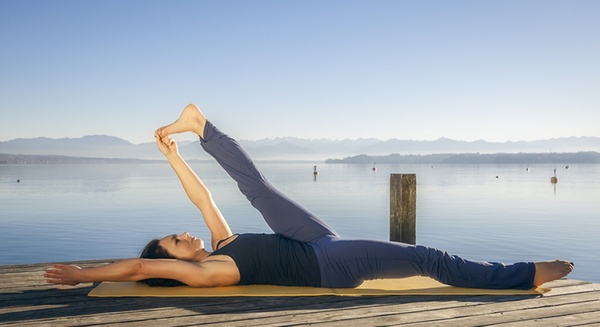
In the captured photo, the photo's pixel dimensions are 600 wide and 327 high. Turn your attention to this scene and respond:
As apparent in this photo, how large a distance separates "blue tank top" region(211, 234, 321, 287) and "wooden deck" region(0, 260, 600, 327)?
0.31m

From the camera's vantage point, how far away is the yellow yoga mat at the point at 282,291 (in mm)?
3947

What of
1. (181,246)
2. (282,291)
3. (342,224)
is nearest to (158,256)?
(181,246)

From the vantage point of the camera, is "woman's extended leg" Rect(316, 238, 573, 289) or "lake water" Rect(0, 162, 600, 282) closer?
"woman's extended leg" Rect(316, 238, 573, 289)

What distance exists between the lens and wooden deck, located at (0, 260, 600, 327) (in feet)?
10.9

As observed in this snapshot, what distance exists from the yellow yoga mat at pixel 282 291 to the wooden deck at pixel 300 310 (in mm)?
81

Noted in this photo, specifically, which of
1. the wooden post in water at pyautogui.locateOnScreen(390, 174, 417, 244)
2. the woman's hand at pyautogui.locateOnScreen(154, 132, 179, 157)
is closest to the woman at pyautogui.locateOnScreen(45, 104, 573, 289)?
the woman's hand at pyautogui.locateOnScreen(154, 132, 179, 157)

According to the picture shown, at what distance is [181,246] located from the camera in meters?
4.20

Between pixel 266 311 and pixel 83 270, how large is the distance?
1222 mm

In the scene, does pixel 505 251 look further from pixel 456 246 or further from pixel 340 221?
pixel 340 221

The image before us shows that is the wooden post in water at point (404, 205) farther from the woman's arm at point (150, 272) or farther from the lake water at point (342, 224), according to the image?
the lake water at point (342, 224)

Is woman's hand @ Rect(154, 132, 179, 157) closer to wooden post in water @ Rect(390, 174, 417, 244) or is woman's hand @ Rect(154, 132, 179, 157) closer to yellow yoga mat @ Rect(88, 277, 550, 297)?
yellow yoga mat @ Rect(88, 277, 550, 297)

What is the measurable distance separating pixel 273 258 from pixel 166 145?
1259 mm

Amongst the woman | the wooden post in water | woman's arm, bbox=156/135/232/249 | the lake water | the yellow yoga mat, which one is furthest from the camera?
the lake water

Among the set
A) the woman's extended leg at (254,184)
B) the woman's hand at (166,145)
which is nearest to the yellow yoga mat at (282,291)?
the woman's extended leg at (254,184)
